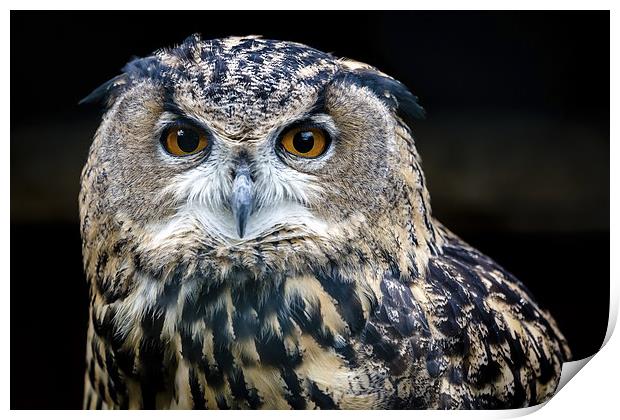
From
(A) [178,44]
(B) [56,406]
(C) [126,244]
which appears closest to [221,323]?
(C) [126,244]

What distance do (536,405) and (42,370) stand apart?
3.06 ft

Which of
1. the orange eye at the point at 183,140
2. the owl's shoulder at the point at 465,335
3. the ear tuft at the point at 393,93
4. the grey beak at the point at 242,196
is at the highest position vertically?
the ear tuft at the point at 393,93

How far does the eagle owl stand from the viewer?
115cm

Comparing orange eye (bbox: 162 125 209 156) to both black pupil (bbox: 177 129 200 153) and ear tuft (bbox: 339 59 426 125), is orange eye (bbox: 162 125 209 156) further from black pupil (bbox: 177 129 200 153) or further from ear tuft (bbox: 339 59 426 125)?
ear tuft (bbox: 339 59 426 125)

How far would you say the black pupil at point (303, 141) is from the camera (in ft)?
3.78

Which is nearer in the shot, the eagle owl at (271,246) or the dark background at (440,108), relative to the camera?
the eagle owl at (271,246)

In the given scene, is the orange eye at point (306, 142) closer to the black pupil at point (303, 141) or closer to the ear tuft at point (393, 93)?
the black pupil at point (303, 141)

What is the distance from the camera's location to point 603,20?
1375mm

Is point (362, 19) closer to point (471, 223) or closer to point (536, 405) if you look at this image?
point (471, 223)

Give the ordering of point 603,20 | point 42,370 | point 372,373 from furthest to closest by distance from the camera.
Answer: point 42,370 < point 603,20 < point 372,373

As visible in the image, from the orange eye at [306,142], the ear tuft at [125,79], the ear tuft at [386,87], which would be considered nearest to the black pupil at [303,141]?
the orange eye at [306,142]

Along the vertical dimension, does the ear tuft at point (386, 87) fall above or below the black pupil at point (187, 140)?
above

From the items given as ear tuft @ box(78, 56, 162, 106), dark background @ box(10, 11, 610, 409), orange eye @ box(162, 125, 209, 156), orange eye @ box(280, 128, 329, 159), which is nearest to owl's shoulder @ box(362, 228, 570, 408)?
dark background @ box(10, 11, 610, 409)

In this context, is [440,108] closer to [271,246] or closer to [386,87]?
[386,87]
